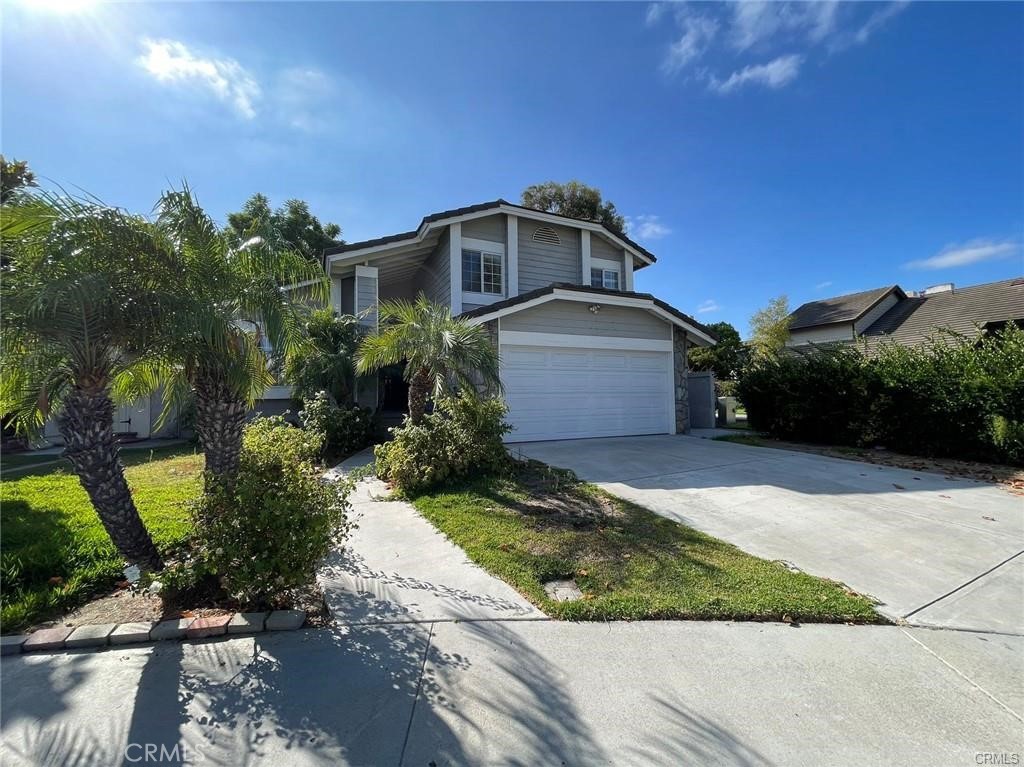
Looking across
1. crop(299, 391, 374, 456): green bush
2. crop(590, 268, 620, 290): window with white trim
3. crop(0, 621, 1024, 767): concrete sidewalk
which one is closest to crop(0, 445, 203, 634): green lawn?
crop(0, 621, 1024, 767): concrete sidewalk

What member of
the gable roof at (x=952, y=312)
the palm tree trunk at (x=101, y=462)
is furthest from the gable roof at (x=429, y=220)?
the gable roof at (x=952, y=312)

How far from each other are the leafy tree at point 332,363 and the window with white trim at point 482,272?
3422 mm

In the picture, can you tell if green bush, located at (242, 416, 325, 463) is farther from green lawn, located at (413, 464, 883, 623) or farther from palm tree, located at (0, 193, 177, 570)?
green lawn, located at (413, 464, 883, 623)

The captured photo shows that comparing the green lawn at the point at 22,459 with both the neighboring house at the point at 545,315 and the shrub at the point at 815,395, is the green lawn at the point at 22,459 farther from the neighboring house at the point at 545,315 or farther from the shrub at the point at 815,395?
the shrub at the point at 815,395

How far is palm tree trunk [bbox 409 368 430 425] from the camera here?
7.39m

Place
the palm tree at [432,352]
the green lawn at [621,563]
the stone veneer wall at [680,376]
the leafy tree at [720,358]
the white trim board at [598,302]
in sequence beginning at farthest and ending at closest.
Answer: the leafy tree at [720,358], the stone veneer wall at [680,376], the white trim board at [598,302], the palm tree at [432,352], the green lawn at [621,563]

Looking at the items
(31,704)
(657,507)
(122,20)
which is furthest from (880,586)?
(122,20)

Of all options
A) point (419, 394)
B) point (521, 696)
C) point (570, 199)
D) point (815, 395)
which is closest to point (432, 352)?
point (419, 394)

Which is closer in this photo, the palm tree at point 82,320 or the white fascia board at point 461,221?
the palm tree at point 82,320

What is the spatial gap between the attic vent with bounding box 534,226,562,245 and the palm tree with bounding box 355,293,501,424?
7.24m

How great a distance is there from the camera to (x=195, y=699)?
2.34 m

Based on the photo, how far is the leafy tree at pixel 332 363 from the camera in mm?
10961

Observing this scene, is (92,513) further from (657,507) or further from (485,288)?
(485,288)

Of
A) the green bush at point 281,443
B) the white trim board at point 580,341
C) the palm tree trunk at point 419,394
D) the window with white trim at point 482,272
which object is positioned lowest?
the green bush at point 281,443
